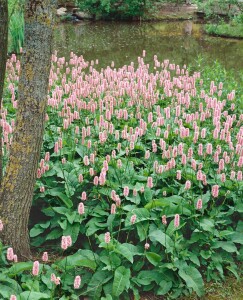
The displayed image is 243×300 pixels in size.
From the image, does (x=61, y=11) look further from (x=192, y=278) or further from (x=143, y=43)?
(x=192, y=278)

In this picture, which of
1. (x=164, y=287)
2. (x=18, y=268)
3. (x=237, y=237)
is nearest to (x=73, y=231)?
(x=18, y=268)

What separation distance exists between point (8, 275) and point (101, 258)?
0.70 meters

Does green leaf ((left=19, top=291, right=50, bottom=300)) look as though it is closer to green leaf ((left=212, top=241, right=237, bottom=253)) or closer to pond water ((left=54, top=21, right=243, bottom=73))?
green leaf ((left=212, top=241, right=237, bottom=253))

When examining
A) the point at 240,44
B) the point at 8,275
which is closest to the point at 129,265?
the point at 8,275

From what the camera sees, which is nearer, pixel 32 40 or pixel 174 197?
pixel 32 40

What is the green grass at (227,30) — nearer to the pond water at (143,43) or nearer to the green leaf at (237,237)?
the pond water at (143,43)

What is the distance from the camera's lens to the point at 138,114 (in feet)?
20.6

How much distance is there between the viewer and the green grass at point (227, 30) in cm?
2071

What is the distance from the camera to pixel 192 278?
13.2ft

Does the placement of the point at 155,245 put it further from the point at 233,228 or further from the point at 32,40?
the point at 32,40

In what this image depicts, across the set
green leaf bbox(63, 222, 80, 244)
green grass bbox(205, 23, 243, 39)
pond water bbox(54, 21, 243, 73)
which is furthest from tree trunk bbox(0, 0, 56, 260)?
green grass bbox(205, 23, 243, 39)

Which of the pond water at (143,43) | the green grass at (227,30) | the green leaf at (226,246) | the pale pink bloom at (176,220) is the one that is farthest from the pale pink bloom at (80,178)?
the green grass at (227,30)

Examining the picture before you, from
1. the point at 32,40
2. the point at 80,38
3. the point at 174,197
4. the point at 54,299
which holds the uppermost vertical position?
the point at 32,40

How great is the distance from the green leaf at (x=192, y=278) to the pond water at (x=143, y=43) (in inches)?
396
